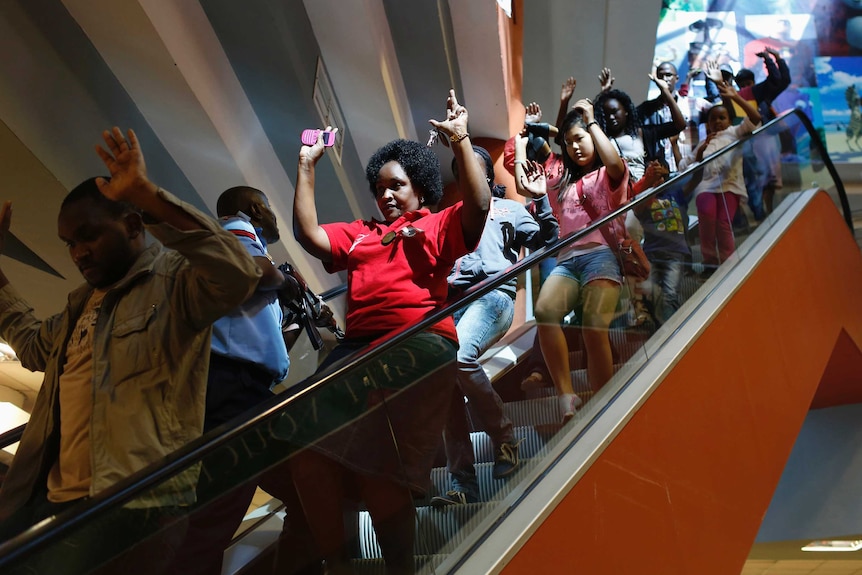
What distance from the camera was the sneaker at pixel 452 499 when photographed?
2.15 m

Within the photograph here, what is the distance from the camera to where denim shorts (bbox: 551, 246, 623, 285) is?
297 cm

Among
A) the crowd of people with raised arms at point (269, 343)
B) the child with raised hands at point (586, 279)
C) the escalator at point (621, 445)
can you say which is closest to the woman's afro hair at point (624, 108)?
the escalator at point (621, 445)

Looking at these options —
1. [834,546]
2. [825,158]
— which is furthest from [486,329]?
[834,546]

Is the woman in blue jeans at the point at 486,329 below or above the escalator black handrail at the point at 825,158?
above

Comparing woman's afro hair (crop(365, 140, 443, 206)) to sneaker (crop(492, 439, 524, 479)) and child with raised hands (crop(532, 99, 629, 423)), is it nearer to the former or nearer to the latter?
child with raised hands (crop(532, 99, 629, 423))

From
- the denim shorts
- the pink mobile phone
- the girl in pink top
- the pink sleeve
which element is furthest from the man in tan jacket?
the pink sleeve

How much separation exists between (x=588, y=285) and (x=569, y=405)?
Answer: 0.51m

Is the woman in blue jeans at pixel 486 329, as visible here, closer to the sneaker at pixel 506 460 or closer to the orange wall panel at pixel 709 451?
the sneaker at pixel 506 460

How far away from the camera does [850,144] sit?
1258 centimetres

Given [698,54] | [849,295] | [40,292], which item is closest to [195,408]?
[40,292]

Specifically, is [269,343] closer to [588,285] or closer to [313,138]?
[313,138]

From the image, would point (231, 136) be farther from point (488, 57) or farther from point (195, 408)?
point (195, 408)

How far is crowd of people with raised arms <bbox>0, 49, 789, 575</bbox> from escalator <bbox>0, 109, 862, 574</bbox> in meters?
0.05

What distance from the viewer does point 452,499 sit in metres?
2.20
